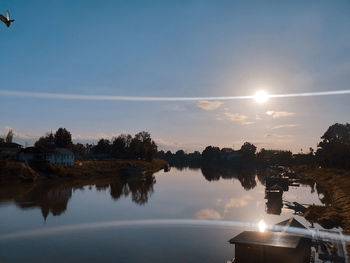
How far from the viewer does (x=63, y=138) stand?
130 metres

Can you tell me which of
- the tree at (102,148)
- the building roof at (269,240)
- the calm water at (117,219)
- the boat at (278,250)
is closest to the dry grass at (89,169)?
the calm water at (117,219)

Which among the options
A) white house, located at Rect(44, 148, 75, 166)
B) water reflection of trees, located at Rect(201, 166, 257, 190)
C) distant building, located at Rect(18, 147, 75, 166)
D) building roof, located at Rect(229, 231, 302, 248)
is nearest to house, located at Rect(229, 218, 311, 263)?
building roof, located at Rect(229, 231, 302, 248)

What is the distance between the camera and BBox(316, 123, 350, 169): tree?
4311 inches

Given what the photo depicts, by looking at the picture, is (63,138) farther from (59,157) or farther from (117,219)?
(117,219)

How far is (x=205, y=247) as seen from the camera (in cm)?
2814

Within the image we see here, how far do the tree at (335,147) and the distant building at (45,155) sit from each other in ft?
322

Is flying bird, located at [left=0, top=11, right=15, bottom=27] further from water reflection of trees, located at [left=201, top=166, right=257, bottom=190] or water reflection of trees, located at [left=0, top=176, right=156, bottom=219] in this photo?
water reflection of trees, located at [left=201, top=166, right=257, bottom=190]

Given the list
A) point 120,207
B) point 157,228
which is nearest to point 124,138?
point 120,207

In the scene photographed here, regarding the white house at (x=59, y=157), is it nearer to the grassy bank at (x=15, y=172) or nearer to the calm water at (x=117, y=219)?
the grassy bank at (x=15, y=172)

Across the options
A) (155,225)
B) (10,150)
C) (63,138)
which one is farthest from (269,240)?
(63,138)

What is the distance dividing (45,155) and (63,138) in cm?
4140

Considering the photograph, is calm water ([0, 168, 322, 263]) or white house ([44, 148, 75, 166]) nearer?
calm water ([0, 168, 322, 263])

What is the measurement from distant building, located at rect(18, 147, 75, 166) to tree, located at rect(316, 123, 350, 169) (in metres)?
98.2

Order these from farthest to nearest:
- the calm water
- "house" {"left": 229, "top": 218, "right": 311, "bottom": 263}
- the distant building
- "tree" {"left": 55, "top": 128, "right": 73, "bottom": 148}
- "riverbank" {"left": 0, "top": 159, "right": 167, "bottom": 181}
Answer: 1. "tree" {"left": 55, "top": 128, "right": 73, "bottom": 148}
2. the distant building
3. "riverbank" {"left": 0, "top": 159, "right": 167, "bottom": 181}
4. the calm water
5. "house" {"left": 229, "top": 218, "right": 311, "bottom": 263}
